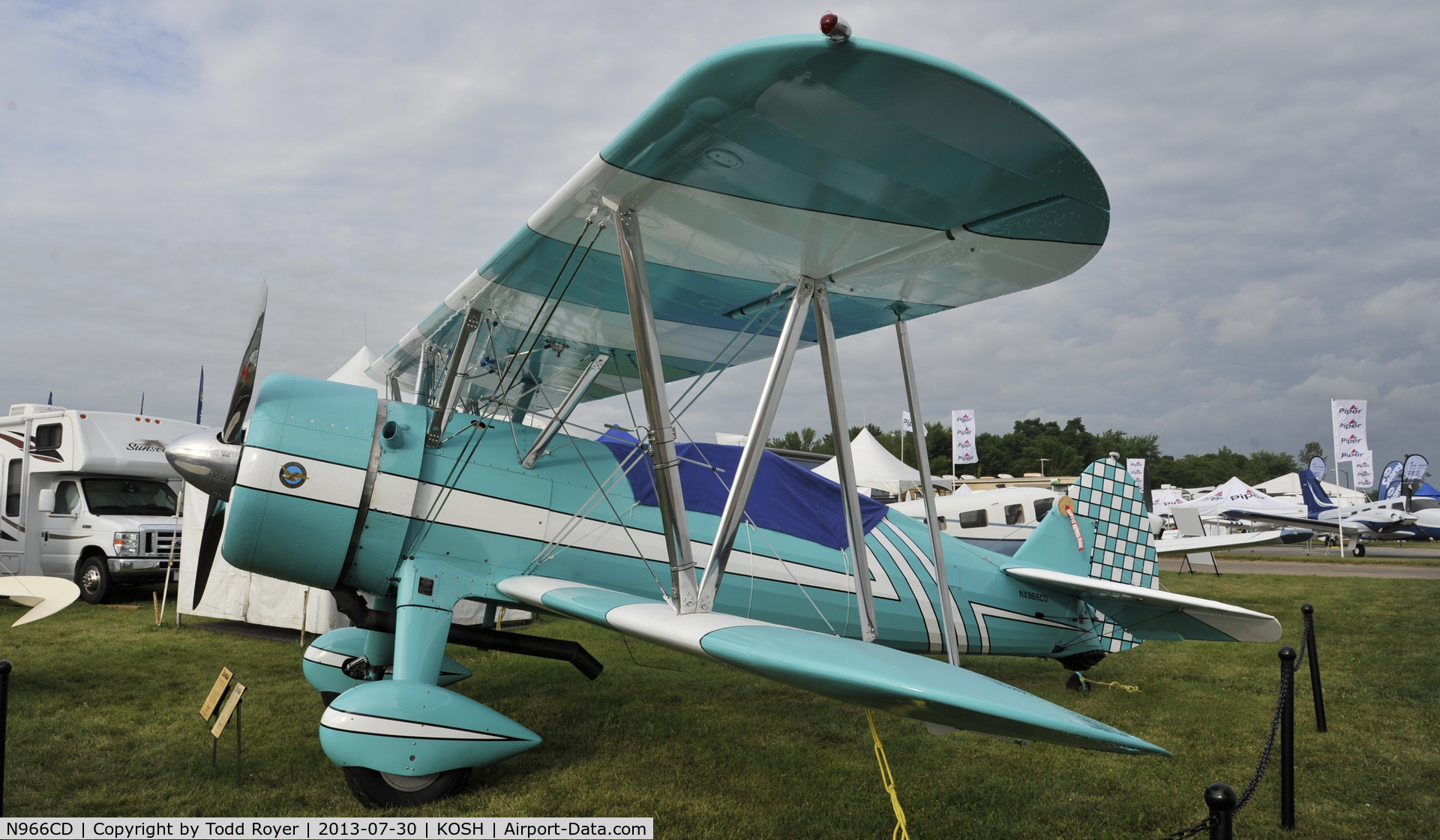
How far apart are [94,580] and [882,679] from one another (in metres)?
13.5

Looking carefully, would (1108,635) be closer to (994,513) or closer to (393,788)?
(393,788)

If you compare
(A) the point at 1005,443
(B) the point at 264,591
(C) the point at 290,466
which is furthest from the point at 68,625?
(A) the point at 1005,443

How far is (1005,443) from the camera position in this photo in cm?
9225

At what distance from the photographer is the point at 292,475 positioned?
4586 mm

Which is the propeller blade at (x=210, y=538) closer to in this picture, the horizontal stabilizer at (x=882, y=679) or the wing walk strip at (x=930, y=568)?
the horizontal stabilizer at (x=882, y=679)

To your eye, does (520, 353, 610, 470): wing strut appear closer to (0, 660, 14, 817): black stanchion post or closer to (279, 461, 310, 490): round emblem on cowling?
(279, 461, 310, 490): round emblem on cowling

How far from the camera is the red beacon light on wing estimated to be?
7.48 ft

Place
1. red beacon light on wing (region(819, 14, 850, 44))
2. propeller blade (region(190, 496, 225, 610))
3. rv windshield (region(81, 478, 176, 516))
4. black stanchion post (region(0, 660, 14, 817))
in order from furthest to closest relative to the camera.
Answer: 1. rv windshield (region(81, 478, 176, 516))
2. propeller blade (region(190, 496, 225, 610))
3. black stanchion post (region(0, 660, 14, 817))
4. red beacon light on wing (region(819, 14, 850, 44))

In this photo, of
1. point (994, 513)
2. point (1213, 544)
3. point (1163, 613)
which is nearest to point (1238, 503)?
point (1213, 544)

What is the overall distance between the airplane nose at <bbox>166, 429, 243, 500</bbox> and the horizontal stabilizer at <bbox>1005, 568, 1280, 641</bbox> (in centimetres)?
528

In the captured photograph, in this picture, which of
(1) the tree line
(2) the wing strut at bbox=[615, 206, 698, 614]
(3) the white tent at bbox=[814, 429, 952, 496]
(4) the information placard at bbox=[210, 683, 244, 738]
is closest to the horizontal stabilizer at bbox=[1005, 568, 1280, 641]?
(2) the wing strut at bbox=[615, 206, 698, 614]

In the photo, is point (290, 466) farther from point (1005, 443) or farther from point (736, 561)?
point (1005, 443)

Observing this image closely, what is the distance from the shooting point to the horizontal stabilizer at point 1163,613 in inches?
175
